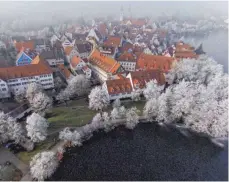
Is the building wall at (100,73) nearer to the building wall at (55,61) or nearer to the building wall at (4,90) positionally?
the building wall at (55,61)

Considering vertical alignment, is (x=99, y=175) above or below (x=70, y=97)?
below

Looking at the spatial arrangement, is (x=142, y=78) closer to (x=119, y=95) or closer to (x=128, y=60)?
(x=119, y=95)

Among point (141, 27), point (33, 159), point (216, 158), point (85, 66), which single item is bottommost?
point (216, 158)

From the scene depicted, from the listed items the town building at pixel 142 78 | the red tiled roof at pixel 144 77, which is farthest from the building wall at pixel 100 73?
the red tiled roof at pixel 144 77

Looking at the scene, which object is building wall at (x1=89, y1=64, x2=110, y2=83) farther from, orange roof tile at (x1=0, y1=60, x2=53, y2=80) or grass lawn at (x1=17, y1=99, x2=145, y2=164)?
orange roof tile at (x1=0, y1=60, x2=53, y2=80)

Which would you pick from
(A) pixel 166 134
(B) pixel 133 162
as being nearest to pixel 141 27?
(A) pixel 166 134

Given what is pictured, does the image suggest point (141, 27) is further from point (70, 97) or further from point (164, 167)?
point (164, 167)
